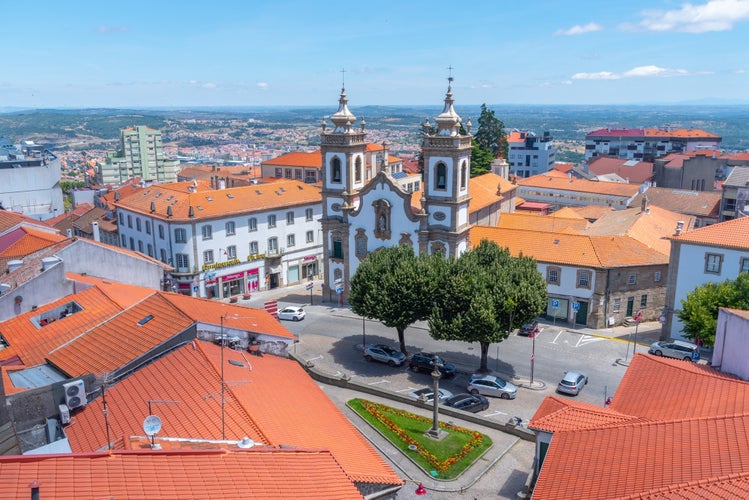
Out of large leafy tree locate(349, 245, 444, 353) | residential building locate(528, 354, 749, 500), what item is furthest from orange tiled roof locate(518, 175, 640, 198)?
residential building locate(528, 354, 749, 500)

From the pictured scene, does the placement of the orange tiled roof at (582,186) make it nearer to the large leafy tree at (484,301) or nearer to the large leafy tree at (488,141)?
the large leafy tree at (488,141)

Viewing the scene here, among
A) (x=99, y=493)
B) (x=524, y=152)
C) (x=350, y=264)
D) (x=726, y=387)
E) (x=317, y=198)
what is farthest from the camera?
(x=524, y=152)

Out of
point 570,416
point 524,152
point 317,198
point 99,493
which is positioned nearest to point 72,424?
point 99,493

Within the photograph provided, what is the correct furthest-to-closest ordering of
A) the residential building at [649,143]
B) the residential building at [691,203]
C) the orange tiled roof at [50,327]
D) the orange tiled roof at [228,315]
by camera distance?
the residential building at [649,143] < the residential building at [691,203] < the orange tiled roof at [228,315] < the orange tiled roof at [50,327]

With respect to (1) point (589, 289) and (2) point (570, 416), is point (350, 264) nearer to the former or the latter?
(1) point (589, 289)

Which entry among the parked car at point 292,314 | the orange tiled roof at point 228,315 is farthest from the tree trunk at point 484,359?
the parked car at point 292,314

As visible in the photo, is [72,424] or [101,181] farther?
[101,181]
